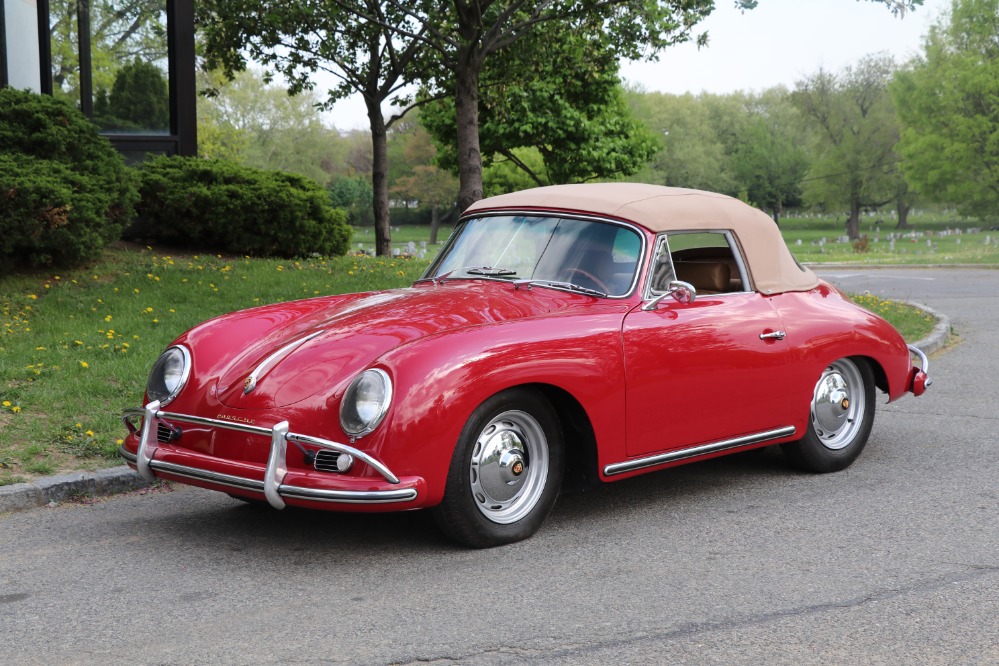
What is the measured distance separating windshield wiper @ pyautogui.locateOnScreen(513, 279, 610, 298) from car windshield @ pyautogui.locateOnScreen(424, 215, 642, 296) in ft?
0.04

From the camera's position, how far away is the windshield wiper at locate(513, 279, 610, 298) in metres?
5.25

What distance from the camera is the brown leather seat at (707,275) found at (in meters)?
5.98

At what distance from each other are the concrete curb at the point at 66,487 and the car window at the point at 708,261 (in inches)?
124

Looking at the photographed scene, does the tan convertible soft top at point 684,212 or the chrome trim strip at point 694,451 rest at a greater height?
the tan convertible soft top at point 684,212

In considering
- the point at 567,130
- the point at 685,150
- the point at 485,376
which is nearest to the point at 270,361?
the point at 485,376

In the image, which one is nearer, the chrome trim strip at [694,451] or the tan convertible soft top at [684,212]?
the chrome trim strip at [694,451]

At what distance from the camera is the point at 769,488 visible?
5773 mm

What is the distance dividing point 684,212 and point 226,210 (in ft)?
32.1

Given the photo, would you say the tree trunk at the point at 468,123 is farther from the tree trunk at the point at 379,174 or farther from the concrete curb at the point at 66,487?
the concrete curb at the point at 66,487

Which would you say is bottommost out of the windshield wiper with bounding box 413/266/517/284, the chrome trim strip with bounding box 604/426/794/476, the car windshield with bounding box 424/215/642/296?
the chrome trim strip with bounding box 604/426/794/476

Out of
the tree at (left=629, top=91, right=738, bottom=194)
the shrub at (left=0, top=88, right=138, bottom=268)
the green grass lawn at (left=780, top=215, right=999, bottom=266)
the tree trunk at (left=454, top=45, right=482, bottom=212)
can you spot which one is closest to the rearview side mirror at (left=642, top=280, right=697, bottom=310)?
the shrub at (left=0, top=88, right=138, bottom=268)

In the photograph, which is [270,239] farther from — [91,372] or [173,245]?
[91,372]

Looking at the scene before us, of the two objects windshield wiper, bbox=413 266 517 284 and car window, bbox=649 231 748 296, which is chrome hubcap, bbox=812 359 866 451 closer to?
car window, bbox=649 231 748 296

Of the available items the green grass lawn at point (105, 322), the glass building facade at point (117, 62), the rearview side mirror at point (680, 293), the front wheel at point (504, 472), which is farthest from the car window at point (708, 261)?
the glass building facade at point (117, 62)
